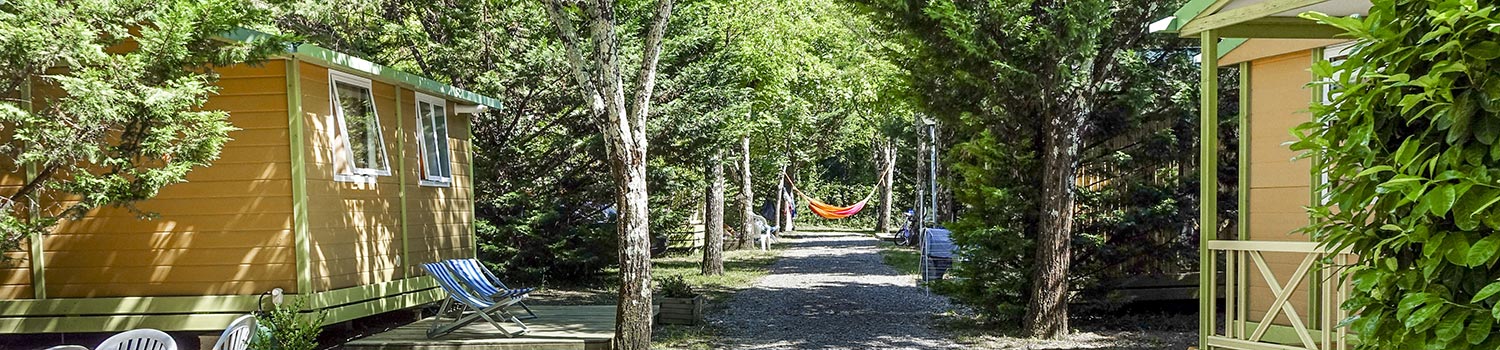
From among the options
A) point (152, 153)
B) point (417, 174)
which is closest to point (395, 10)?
point (417, 174)

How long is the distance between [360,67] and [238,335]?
3998mm

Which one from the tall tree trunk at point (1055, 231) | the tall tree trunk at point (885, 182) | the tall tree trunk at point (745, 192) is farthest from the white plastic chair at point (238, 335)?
the tall tree trunk at point (885, 182)

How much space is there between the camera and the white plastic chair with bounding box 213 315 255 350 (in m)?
4.53

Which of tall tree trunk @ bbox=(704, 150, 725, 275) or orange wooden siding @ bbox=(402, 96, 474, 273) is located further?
tall tree trunk @ bbox=(704, 150, 725, 275)

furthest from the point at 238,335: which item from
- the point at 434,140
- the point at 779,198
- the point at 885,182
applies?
the point at 885,182

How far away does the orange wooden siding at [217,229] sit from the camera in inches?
293

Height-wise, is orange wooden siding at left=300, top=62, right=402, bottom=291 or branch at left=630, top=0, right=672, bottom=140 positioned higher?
branch at left=630, top=0, right=672, bottom=140

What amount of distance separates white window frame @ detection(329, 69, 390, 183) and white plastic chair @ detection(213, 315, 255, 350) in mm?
3478

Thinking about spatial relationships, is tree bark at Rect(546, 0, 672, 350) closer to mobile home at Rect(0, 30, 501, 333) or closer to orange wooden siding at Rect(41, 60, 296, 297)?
mobile home at Rect(0, 30, 501, 333)

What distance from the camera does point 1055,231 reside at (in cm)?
884

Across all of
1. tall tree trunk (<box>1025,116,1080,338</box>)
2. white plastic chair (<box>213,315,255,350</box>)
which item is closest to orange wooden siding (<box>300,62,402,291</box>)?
white plastic chair (<box>213,315,255,350</box>)

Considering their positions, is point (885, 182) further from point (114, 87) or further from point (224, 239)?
point (114, 87)

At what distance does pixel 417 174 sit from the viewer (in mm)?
9742

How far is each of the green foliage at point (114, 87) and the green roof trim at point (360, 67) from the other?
4.3 inches
